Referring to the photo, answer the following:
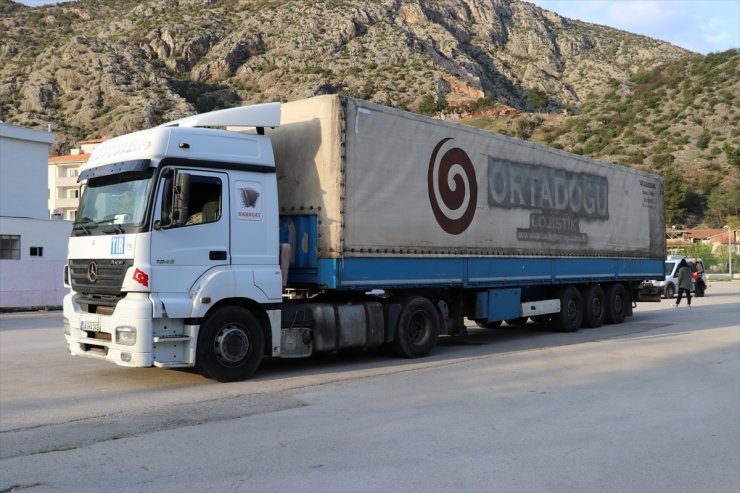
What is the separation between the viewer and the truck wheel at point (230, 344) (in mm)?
8637

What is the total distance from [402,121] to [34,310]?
18.7m

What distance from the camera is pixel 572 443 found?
6113mm

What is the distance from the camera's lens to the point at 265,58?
331 feet

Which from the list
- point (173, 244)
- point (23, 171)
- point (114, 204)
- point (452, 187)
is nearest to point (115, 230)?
point (114, 204)

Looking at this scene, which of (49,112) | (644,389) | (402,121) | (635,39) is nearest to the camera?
(644,389)

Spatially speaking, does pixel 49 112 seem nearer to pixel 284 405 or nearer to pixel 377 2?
pixel 377 2

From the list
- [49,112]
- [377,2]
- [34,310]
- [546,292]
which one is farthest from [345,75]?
[546,292]

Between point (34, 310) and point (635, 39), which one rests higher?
point (635, 39)

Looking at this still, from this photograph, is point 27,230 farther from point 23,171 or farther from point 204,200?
point 204,200

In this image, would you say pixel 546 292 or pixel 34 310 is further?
pixel 34 310

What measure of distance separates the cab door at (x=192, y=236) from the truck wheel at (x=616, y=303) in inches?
453

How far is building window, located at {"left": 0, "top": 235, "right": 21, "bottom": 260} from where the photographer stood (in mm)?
26984

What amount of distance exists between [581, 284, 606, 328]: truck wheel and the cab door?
1020 cm

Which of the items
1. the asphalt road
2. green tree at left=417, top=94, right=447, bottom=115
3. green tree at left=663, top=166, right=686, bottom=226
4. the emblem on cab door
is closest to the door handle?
the emblem on cab door
